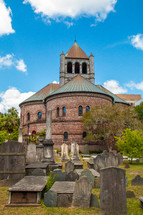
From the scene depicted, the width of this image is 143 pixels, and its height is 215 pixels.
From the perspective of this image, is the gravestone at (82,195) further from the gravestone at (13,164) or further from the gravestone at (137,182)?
the gravestone at (137,182)

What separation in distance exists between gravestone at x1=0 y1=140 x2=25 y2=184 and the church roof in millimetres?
36894

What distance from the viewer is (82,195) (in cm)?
590

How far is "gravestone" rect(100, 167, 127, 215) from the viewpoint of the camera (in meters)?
5.18

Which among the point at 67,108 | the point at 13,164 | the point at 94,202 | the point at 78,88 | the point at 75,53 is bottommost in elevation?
the point at 94,202

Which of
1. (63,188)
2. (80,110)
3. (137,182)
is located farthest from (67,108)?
(63,188)

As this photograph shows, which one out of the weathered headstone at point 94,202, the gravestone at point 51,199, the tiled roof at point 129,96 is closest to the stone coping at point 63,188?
the gravestone at point 51,199

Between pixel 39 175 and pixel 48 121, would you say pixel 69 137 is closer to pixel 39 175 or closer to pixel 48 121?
pixel 48 121

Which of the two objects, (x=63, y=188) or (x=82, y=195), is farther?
(x=63, y=188)

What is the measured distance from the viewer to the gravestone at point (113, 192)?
17.0 feet

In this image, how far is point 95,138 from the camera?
2583cm

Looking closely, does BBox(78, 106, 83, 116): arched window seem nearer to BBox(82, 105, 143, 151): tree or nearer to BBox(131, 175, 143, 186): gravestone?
BBox(82, 105, 143, 151): tree

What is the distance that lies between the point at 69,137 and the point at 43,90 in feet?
55.1

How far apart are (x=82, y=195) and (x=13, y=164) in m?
3.76

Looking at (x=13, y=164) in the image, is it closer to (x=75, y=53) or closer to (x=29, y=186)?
(x=29, y=186)
